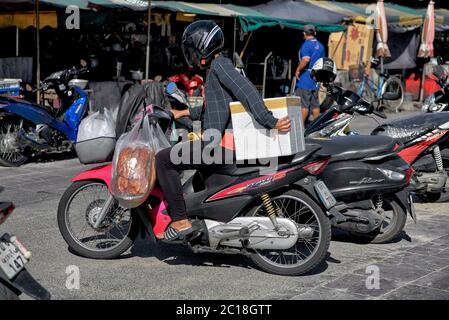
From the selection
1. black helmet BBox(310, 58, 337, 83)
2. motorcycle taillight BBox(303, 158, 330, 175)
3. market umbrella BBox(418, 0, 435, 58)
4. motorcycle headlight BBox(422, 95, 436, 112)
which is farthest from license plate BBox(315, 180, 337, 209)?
market umbrella BBox(418, 0, 435, 58)

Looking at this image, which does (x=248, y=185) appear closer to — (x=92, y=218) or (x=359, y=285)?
(x=359, y=285)

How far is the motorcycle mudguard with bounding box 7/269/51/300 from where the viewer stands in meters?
3.93

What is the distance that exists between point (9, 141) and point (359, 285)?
6.03 meters

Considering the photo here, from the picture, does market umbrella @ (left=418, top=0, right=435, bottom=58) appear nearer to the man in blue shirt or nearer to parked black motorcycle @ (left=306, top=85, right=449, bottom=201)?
the man in blue shirt

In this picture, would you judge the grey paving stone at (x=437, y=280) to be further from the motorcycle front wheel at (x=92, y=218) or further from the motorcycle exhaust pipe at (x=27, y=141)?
the motorcycle exhaust pipe at (x=27, y=141)

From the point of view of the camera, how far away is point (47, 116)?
33.0 ft

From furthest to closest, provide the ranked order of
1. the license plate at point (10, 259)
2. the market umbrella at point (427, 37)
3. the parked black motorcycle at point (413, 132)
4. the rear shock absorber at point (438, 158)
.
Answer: the market umbrella at point (427, 37)
the rear shock absorber at point (438, 158)
the parked black motorcycle at point (413, 132)
the license plate at point (10, 259)

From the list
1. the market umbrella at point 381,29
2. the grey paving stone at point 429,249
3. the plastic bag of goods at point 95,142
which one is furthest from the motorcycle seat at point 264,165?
the market umbrella at point 381,29

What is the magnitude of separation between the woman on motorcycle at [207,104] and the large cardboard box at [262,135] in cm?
7

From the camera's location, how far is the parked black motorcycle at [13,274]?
3916 mm

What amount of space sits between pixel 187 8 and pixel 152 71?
1589 millimetres

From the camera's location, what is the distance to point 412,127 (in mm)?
7766

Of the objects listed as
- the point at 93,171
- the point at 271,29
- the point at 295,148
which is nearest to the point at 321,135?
the point at 295,148
